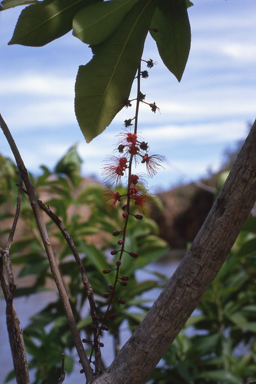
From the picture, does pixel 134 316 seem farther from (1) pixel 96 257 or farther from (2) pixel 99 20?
(2) pixel 99 20

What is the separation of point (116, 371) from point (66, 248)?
75cm

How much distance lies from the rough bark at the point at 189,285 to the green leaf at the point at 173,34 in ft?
0.48

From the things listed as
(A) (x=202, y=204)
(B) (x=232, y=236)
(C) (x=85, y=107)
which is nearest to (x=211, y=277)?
(B) (x=232, y=236)

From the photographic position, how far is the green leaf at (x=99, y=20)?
1.04 ft

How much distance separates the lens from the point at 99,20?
32 centimetres

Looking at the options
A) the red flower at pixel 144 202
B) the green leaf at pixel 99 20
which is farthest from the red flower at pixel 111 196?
the green leaf at pixel 99 20

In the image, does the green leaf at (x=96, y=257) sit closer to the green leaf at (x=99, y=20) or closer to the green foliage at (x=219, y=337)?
the green foliage at (x=219, y=337)

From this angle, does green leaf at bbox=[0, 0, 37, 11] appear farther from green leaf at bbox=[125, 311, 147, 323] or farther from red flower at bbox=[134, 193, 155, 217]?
green leaf at bbox=[125, 311, 147, 323]

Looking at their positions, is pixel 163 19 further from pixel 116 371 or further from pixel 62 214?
pixel 62 214

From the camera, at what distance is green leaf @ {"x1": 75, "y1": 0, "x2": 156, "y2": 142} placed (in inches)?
13.2

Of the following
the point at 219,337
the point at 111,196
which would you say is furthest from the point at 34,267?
the point at 111,196

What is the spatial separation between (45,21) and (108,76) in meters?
0.08

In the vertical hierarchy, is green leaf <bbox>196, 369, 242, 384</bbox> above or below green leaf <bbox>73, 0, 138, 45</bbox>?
below

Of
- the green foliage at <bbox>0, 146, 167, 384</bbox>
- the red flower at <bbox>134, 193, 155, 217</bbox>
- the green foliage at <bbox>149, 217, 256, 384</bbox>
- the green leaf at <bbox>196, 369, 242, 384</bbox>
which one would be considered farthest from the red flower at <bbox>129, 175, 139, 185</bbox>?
the green leaf at <bbox>196, 369, 242, 384</bbox>
